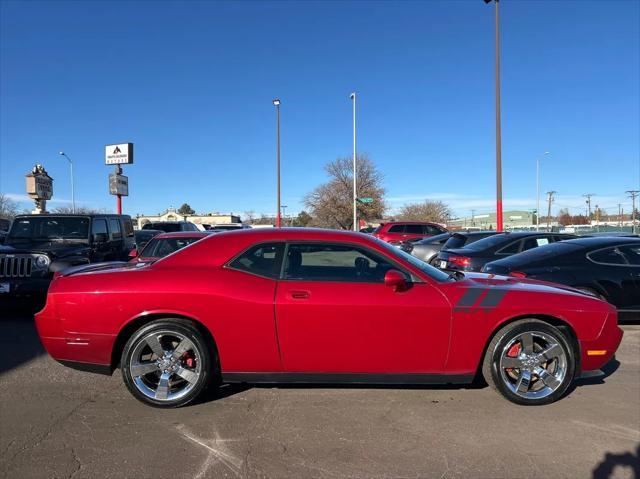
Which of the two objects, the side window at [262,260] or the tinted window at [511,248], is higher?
the side window at [262,260]

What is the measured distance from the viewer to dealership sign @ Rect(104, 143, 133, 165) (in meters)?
24.0

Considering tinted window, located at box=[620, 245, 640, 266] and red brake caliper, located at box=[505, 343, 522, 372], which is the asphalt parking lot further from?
tinted window, located at box=[620, 245, 640, 266]

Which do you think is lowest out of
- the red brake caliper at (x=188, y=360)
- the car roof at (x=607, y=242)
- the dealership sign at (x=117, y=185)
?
the red brake caliper at (x=188, y=360)

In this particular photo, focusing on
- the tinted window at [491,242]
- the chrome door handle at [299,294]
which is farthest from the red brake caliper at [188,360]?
the tinted window at [491,242]

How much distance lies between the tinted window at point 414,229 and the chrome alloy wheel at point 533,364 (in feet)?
47.4

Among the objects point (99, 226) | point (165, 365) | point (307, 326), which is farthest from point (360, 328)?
point (99, 226)

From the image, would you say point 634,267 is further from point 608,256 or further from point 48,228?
point 48,228

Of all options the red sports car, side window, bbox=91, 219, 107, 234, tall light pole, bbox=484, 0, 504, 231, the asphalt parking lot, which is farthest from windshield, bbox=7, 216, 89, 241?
tall light pole, bbox=484, 0, 504, 231

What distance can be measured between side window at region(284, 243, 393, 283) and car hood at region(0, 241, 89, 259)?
17.5 ft

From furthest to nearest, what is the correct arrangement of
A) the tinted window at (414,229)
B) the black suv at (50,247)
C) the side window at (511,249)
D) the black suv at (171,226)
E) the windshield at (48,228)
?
1. the black suv at (171,226)
2. the tinted window at (414,229)
3. the windshield at (48,228)
4. the side window at (511,249)
5. the black suv at (50,247)

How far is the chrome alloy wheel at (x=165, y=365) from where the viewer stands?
3709mm

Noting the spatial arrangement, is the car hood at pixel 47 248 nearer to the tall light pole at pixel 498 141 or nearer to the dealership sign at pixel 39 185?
the tall light pole at pixel 498 141

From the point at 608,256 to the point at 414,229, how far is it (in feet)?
39.6

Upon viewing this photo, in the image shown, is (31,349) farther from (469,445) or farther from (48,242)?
(469,445)
